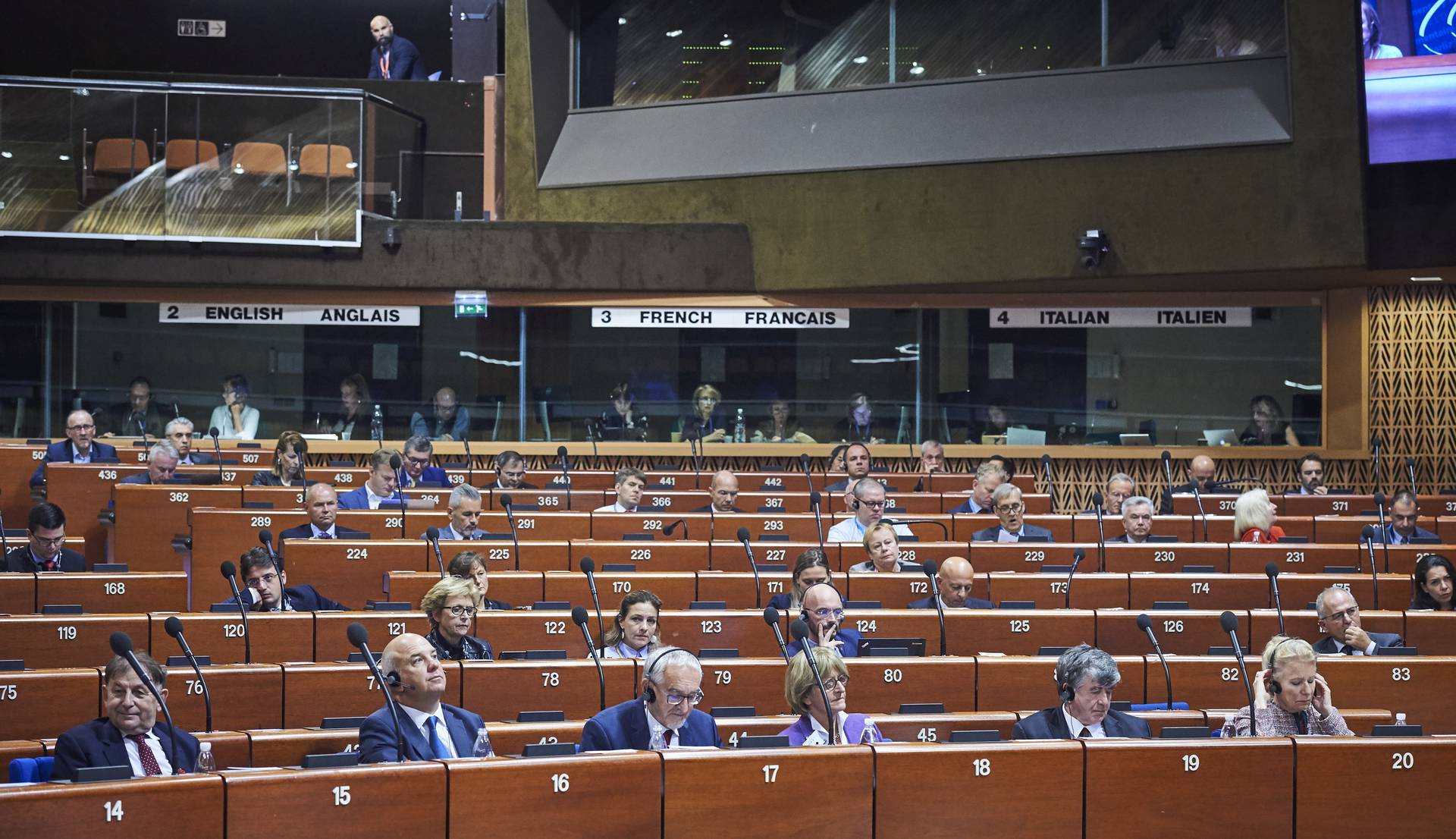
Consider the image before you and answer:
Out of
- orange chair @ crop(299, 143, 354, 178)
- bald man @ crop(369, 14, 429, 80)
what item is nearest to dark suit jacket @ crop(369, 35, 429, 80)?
bald man @ crop(369, 14, 429, 80)

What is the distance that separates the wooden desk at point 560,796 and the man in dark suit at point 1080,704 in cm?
159

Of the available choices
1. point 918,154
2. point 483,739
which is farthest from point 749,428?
point 483,739

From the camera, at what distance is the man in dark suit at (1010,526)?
9094mm

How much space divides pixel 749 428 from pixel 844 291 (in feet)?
5.21

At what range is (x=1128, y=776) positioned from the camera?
4195 mm

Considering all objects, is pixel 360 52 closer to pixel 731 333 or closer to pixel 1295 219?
pixel 731 333

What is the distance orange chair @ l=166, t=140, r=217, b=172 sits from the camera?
12727 mm

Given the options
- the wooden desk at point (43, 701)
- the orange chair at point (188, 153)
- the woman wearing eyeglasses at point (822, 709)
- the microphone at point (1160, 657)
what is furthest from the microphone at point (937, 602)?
the orange chair at point (188, 153)

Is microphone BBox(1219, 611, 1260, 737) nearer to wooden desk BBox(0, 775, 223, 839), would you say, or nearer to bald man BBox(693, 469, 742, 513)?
wooden desk BBox(0, 775, 223, 839)

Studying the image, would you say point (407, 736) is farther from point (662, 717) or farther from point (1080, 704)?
point (1080, 704)

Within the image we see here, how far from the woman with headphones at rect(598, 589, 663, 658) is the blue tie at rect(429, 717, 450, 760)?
1.36m

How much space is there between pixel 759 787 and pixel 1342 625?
12.4 ft

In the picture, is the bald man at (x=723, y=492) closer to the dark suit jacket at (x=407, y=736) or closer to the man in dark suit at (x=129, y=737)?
the dark suit jacket at (x=407, y=736)

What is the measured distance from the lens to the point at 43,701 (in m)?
5.51
